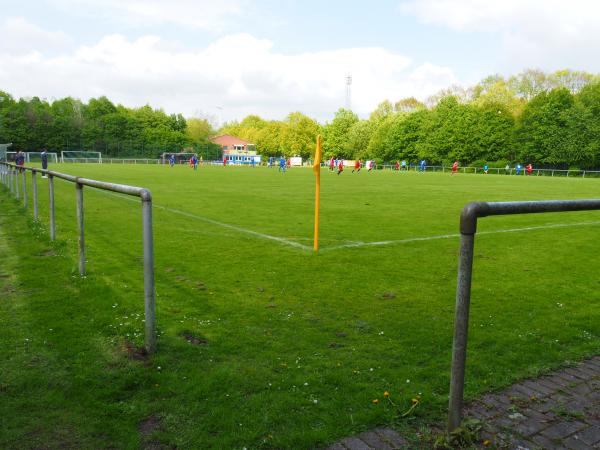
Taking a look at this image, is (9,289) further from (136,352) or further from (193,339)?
(193,339)

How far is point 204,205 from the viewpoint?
656 inches

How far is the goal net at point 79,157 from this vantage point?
86.9 metres

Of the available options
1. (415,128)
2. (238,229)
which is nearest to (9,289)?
(238,229)

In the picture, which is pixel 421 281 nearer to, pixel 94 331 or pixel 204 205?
pixel 94 331

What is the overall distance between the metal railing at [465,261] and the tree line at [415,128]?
6933 cm

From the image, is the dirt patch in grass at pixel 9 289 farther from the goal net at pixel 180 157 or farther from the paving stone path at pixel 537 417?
the goal net at pixel 180 157

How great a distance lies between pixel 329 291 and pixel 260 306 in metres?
1.06

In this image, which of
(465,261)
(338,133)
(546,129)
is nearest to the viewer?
(465,261)

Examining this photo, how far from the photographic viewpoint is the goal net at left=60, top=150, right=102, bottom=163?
285 feet

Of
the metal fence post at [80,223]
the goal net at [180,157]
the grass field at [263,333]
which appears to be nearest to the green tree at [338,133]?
the goal net at [180,157]

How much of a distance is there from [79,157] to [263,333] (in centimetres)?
9433

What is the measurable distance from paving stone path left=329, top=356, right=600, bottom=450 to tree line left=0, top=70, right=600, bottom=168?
68.5m

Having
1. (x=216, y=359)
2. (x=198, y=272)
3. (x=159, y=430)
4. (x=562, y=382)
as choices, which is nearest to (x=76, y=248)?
(x=198, y=272)

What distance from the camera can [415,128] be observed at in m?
86.6
